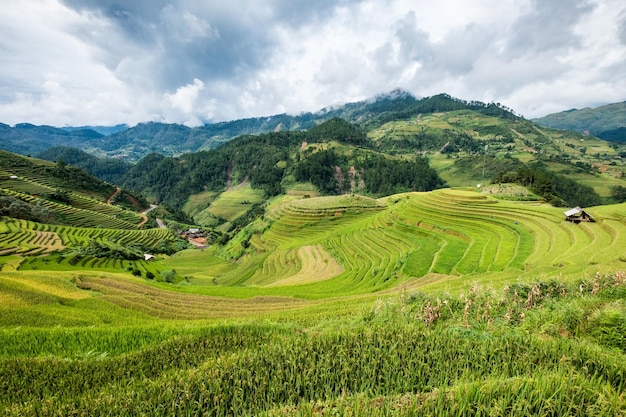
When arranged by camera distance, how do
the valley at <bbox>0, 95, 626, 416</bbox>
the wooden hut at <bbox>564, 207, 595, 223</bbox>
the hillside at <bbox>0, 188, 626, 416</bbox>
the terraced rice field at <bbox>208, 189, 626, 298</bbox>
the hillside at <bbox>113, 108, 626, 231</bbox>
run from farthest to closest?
the hillside at <bbox>113, 108, 626, 231</bbox> < the wooden hut at <bbox>564, 207, 595, 223</bbox> < the terraced rice field at <bbox>208, 189, 626, 298</bbox> < the valley at <bbox>0, 95, 626, 416</bbox> < the hillside at <bbox>0, 188, 626, 416</bbox>

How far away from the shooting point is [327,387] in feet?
13.2

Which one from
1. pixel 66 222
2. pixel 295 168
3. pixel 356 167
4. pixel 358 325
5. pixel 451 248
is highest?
pixel 295 168

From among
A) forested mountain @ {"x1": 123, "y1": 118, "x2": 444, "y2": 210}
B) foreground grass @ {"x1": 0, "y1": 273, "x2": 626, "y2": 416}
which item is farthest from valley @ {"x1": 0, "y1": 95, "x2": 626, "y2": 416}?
forested mountain @ {"x1": 123, "y1": 118, "x2": 444, "y2": 210}

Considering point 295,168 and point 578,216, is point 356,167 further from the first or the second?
point 578,216

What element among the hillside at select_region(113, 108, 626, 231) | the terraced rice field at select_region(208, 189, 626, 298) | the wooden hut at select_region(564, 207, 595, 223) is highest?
the hillside at select_region(113, 108, 626, 231)

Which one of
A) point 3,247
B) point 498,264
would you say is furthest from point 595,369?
point 3,247

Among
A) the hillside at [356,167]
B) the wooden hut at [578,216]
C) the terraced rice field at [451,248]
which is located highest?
the hillside at [356,167]

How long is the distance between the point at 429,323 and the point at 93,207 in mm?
108983

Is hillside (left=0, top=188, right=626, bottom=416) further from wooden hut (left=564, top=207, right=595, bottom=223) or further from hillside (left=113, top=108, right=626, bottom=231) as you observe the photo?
hillside (left=113, top=108, right=626, bottom=231)

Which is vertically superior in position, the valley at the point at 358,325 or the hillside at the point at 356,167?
the hillside at the point at 356,167

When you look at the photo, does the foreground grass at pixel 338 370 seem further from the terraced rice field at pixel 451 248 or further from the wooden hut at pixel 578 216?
the wooden hut at pixel 578 216

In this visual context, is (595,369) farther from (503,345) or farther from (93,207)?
(93,207)

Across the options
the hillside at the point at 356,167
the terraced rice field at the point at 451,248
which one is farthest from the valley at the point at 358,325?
the hillside at the point at 356,167

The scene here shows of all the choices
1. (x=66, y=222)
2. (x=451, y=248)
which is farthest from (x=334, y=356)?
(x=66, y=222)
